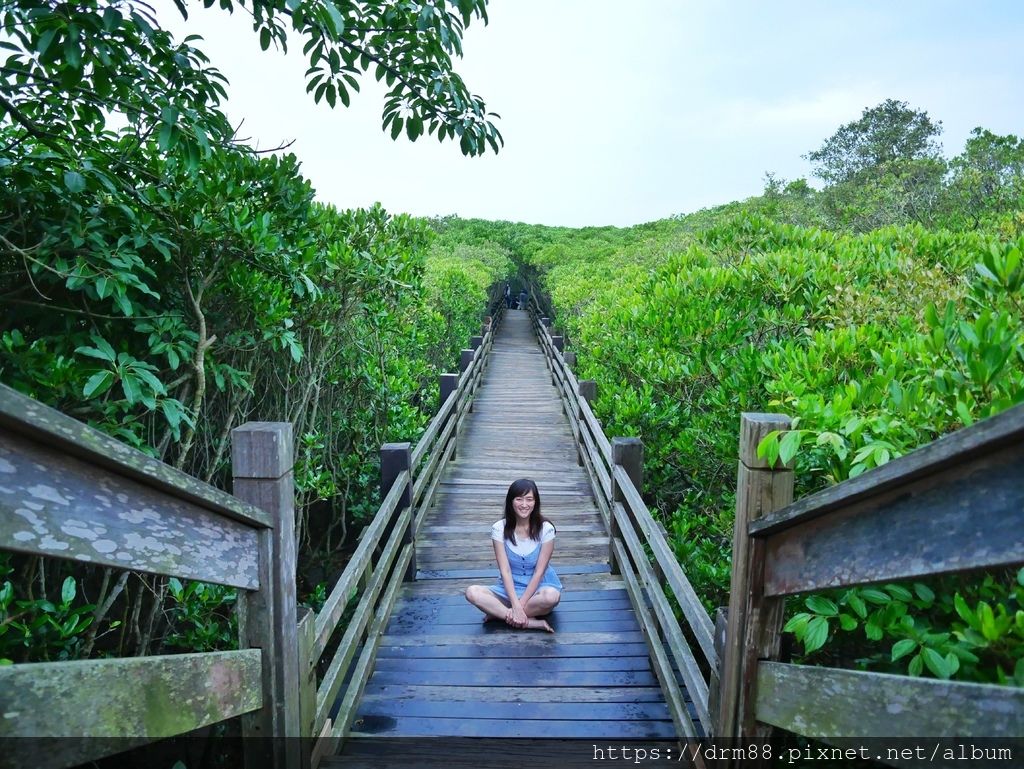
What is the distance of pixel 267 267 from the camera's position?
9.99 feet

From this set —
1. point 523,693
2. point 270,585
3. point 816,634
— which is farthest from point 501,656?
point 816,634

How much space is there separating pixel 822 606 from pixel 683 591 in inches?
39.5

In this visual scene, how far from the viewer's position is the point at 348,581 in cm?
280

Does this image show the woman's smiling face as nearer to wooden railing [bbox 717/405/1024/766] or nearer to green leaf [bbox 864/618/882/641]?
wooden railing [bbox 717/405/1024/766]

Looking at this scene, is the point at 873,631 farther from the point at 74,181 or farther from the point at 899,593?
the point at 74,181

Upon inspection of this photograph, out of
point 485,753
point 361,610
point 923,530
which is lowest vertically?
point 485,753

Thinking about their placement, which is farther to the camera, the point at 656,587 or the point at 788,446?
the point at 656,587

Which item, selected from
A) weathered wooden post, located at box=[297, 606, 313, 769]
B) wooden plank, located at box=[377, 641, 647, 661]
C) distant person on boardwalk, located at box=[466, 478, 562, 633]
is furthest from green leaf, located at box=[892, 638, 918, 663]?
distant person on boardwalk, located at box=[466, 478, 562, 633]

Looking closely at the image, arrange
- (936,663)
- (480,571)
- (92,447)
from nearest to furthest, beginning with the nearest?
(92,447), (936,663), (480,571)

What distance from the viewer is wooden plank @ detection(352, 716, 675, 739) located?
2.78m

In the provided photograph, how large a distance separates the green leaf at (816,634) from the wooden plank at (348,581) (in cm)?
163

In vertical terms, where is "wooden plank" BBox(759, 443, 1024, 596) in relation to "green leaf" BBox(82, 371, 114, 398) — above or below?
below

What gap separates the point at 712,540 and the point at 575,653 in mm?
1202

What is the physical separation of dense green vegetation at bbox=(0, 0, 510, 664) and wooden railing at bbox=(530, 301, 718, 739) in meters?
2.08
